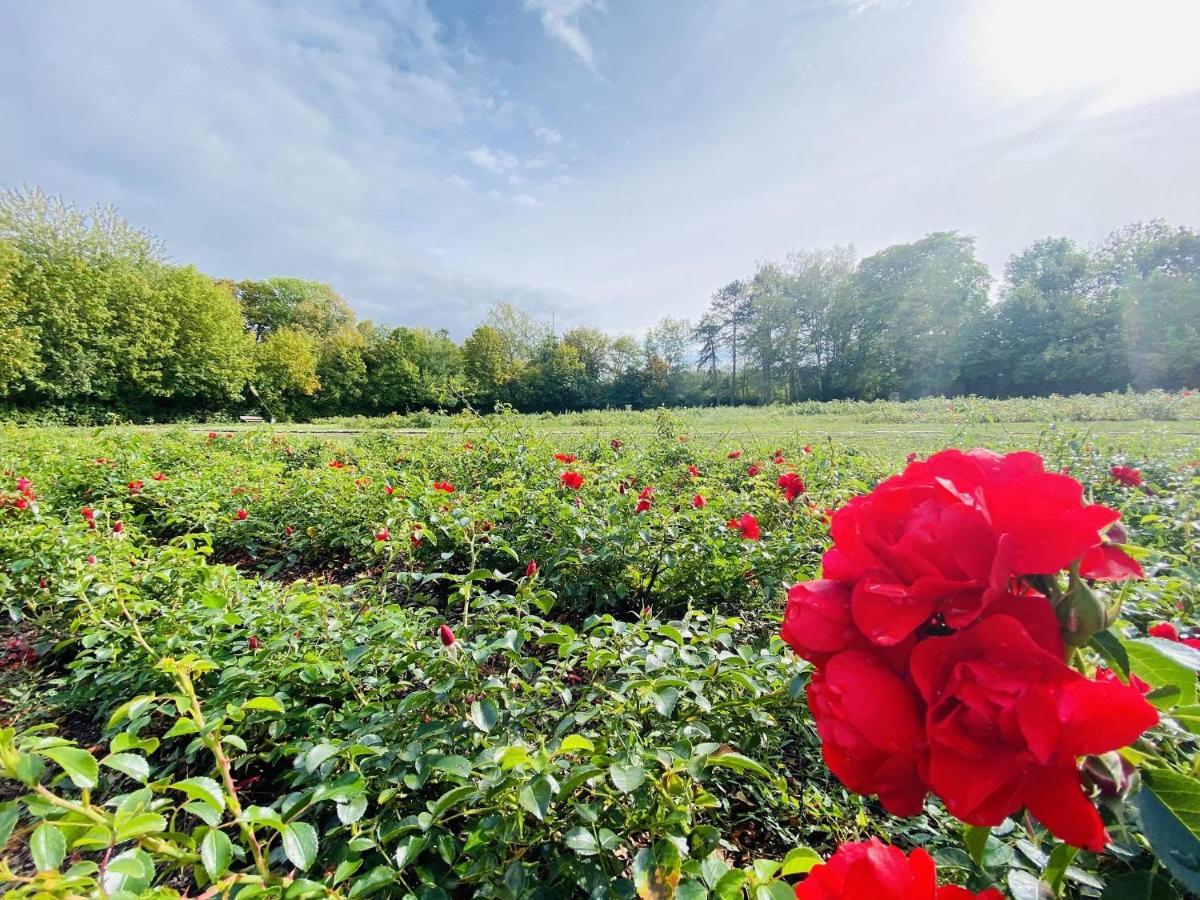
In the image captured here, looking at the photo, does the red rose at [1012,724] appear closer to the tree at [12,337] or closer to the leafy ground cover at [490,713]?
the leafy ground cover at [490,713]

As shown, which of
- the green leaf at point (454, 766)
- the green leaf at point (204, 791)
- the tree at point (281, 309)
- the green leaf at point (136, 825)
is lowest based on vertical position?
the green leaf at point (454, 766)

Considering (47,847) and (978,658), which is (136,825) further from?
(978,658)

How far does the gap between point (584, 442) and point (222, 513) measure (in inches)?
133

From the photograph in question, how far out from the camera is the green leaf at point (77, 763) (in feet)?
2.08

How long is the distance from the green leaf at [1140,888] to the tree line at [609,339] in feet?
67.8

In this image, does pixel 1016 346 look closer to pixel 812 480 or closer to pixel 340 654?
pixel 812 480

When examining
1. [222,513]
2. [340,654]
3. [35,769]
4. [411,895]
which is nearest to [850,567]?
[411,895]

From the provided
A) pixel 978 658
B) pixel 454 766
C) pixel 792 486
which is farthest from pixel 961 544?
pixel 792 486

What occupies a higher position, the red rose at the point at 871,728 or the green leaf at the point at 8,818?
the red rose at the point at 871,728

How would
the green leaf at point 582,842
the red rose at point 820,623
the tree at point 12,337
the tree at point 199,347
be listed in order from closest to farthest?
the red rose at point 820,623 < the green leaf at point 582,842 < the tree at point 12,337 < the tree at point 199,347

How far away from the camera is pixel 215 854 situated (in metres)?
0.68

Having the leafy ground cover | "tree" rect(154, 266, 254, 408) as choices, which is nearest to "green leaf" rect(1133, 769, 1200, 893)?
the leafy ground cover

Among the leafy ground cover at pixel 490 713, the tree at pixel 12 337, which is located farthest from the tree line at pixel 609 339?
the leafy ground cover at pixel 490 713

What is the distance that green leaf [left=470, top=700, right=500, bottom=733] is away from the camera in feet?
3.11
